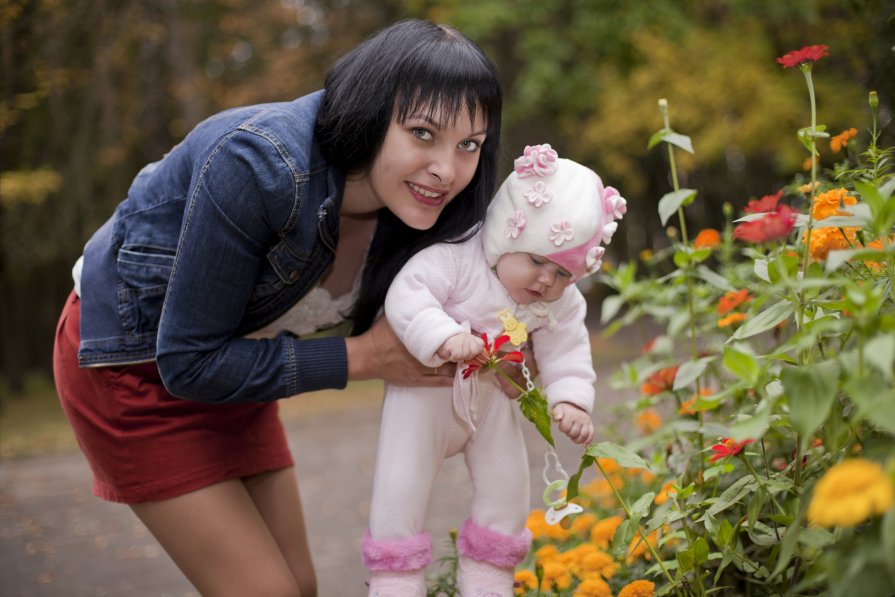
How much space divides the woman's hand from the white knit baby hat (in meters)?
0.27

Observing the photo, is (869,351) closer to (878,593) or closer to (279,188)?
(878,593)

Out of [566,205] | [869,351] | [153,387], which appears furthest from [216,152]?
[869,351]

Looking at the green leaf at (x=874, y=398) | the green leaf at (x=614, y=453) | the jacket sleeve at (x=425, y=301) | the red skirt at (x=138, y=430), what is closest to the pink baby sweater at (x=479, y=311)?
the jacket sleeve at (x=425, y=301)

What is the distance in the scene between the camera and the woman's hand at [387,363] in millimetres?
1848

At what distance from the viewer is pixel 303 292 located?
6.51 feet

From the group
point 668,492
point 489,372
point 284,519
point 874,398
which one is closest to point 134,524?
point 284,519

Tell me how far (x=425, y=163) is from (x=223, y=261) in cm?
47

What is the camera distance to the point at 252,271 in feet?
5.90

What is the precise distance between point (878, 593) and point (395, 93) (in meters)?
1.26

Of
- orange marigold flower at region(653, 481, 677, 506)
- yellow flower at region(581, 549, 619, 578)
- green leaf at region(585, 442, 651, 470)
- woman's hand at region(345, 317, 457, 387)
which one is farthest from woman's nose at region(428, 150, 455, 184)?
yellow flower at region(581, 549, 619, 578)

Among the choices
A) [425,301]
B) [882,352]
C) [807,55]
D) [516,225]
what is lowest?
[425,301]

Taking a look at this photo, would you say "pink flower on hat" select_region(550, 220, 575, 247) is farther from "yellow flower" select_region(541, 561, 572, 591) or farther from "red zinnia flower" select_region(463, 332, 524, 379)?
"yellow flower" select_region(541, 561, 572, 591)

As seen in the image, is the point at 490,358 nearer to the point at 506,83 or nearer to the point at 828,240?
the point at 828,240

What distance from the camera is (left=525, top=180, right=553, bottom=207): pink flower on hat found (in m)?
1.77
